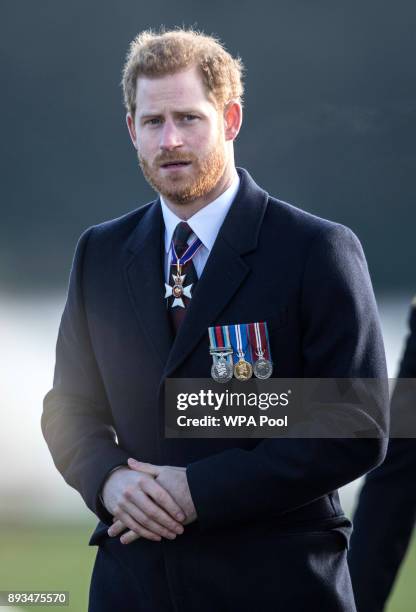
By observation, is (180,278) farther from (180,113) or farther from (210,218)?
(180,113)

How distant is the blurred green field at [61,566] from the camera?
15.5 ft

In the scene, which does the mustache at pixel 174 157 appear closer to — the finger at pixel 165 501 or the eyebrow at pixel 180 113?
the eyebrow at pixel 180 113

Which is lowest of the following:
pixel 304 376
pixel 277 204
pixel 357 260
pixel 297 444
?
pixel 297 444

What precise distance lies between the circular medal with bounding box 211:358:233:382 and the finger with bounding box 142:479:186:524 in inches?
10.0

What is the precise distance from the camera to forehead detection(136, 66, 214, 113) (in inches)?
79.7

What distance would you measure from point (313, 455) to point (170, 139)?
27.4 inches

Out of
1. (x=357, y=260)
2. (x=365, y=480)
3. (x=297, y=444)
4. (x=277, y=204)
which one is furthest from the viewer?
(x=365, y=480)

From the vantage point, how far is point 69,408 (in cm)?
216

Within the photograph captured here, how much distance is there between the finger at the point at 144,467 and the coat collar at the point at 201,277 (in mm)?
188

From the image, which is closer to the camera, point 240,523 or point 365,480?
point 240,523

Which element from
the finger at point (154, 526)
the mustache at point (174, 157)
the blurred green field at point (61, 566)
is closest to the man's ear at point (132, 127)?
the mustache at point (174, 157)

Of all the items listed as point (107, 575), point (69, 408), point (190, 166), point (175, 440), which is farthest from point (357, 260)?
point (107, 575)

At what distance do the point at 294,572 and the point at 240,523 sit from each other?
0.15 meters

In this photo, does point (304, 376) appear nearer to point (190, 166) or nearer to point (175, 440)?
point (175, 440)
